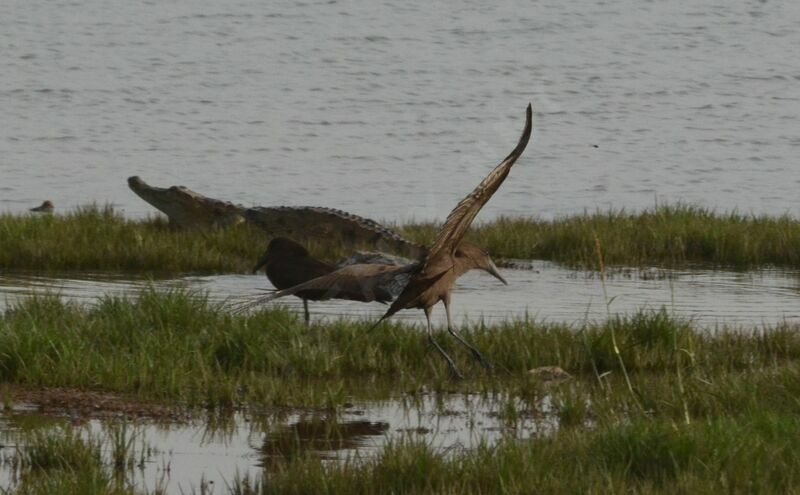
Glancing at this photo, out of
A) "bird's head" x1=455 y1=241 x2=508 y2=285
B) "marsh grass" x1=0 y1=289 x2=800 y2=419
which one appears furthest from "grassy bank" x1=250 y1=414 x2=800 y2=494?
"bird's head" x1=455 y1=241 x2=508 y2=285

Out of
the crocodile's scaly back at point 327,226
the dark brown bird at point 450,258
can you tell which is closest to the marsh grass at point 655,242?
the crocodile's scaly back at point 327,226

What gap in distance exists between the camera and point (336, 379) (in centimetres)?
834

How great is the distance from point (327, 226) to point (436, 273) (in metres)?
6.50

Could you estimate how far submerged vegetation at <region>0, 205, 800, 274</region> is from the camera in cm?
1284

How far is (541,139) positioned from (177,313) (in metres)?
18.2

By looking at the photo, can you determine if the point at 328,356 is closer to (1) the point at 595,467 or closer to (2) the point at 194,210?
(1) the point at 595,467

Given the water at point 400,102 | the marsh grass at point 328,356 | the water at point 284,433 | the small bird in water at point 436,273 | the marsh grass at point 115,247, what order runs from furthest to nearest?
the water at point 400,102 < the marsh grass at point 115,247 < the marsh grass at point 328,356 < the small bird in water at point 436,273 < the water at point 284,433

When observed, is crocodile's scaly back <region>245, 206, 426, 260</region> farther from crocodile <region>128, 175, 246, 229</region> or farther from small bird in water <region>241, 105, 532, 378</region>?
small bird in water <region>241, 105, 532, 378</region>

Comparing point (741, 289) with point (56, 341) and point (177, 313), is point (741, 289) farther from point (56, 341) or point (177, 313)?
point (56, 341)

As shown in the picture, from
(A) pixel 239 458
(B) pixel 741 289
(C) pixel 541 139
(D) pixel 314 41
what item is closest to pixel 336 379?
(A) pixel 239 458

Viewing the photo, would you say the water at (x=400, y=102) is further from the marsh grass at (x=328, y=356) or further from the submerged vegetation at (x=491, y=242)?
the marsh grass at (x=328, y=356)

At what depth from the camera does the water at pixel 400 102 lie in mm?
21406

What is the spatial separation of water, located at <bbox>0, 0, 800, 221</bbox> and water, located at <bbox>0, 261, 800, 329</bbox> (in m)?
5.24

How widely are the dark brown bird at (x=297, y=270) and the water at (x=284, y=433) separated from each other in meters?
1.82
